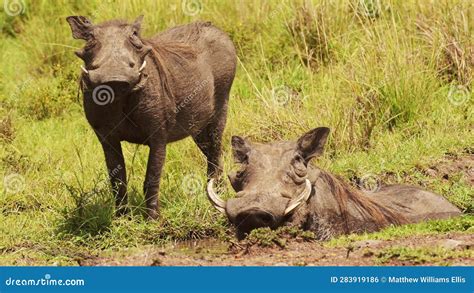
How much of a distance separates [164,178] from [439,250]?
2.87m

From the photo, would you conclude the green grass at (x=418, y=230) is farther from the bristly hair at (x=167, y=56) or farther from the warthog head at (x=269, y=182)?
the bristly hair at (x=167, y=56)

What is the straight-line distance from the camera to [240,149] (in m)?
6.68

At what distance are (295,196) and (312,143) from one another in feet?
1.35

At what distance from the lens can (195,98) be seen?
7980 mm

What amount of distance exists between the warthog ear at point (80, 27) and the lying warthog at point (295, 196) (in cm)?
117

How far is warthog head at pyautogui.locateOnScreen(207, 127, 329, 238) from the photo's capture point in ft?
20.4

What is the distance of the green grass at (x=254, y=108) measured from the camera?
289 inches

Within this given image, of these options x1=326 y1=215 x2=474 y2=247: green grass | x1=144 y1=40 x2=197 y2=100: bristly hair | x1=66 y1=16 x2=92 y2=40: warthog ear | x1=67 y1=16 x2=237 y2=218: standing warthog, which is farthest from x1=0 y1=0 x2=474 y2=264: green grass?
x1=66 y1=16 x2=92 y2=40: warthog ear

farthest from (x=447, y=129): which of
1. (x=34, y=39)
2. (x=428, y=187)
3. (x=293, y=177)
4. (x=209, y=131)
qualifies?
(x=34, y=39)

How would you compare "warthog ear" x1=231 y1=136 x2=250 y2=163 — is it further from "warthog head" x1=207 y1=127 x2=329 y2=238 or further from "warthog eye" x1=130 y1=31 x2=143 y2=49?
"warthog eye" x1=130 y1=31 x2=143 y2=49

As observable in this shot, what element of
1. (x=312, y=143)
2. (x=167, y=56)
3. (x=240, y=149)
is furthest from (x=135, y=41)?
(x=312, y=143)

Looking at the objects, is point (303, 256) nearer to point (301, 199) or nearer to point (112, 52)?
point (301, 199)

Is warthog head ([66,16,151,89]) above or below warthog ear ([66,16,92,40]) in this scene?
below

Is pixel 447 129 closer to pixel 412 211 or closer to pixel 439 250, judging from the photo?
pixel 412 211
